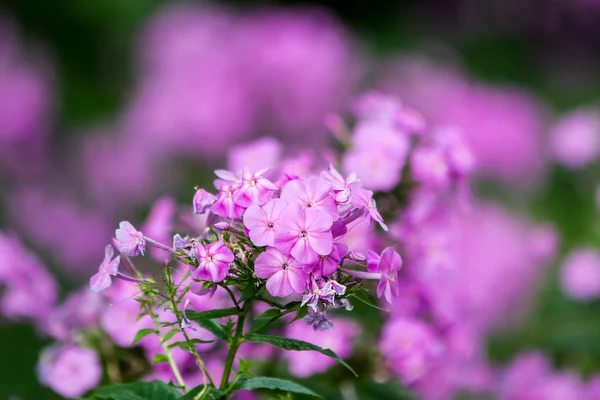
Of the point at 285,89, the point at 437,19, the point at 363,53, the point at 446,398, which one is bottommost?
the point at 446,398

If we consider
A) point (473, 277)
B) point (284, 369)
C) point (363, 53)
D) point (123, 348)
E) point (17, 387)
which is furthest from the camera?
point (363, 53)

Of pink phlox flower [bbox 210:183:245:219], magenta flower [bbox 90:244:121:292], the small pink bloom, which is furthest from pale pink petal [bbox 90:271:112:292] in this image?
the small pink bloom

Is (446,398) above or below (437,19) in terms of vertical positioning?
below

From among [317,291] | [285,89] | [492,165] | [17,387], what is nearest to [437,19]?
[492,165]

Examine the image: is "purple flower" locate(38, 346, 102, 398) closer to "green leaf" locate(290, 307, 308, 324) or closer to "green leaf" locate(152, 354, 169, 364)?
"green leaf" locate(152, 354, 169, 364)

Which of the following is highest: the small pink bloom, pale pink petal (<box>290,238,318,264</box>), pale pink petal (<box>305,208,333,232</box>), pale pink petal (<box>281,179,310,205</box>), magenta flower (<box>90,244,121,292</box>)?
the small pink bloom

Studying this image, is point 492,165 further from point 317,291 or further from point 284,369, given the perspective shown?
point 317,291
